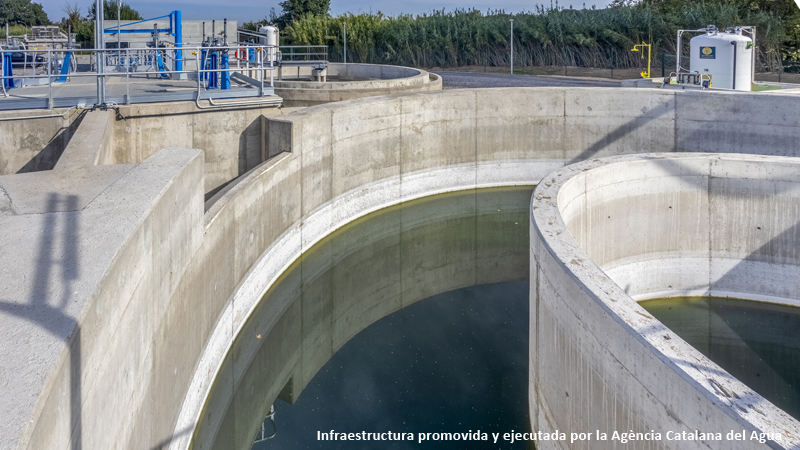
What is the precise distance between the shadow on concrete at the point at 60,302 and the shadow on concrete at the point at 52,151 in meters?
6.70

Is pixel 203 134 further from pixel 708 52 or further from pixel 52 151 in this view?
pixel 708 52

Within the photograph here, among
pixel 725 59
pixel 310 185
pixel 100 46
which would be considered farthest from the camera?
pixel 725 59

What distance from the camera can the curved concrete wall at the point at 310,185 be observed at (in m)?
5.01

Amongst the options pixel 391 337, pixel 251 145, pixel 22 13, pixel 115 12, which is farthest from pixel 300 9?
pixel 391 337

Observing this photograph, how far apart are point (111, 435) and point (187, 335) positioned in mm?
2681

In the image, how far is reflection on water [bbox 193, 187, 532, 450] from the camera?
8859mm

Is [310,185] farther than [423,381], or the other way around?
[310,185]

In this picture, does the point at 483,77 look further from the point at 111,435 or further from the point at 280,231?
the point at 111,435

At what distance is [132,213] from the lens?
5.44m

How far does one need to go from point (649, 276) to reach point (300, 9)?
5408 cm

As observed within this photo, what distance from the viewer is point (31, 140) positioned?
36.8 ft

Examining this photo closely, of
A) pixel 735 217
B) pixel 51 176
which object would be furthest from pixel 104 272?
pixel 735 217

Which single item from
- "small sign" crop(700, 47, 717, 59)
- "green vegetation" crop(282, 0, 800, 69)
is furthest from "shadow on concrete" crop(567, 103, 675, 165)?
"green vegetation" crop(282, 0, 800, 69)

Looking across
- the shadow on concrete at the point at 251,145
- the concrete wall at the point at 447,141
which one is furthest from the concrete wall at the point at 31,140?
the concrete wall at the point at 447,141
